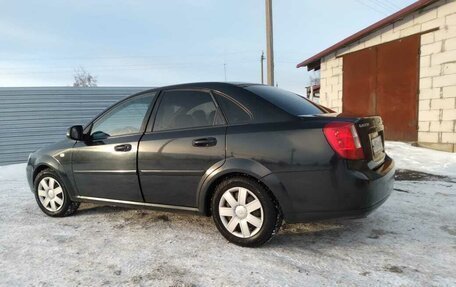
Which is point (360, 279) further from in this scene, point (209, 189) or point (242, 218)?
point (209, 189)

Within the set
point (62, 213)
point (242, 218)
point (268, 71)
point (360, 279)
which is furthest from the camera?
point (268, 71)

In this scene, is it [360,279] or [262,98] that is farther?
[262,98]

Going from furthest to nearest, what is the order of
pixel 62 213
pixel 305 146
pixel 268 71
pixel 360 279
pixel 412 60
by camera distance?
pixel 268 71
pixel 412 60
pixel 62 213
pixel 305 146
pixel 360 279

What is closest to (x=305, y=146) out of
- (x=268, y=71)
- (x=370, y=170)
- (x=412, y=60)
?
(x=370, y=170)

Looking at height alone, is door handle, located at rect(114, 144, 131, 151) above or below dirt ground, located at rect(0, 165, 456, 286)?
above

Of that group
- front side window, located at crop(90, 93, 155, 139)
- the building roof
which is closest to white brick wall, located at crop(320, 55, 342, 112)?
the building roof

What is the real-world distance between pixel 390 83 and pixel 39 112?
10617mm

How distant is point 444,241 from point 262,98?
2.16 meters

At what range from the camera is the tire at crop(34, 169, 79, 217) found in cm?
473

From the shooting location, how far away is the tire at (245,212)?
3.35 m

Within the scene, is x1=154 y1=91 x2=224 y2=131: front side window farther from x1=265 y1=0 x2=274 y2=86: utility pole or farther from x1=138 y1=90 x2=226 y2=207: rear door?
x1=265 y1=0 x2=274 y2=86: utility pole

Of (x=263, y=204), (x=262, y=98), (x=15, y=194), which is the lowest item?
(x=15, y=194)

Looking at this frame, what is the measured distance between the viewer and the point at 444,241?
354cm

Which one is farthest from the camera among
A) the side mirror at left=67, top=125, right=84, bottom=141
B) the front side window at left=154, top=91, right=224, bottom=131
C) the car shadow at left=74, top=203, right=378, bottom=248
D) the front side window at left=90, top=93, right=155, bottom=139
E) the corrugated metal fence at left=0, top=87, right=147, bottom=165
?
the corrugated metal fence at left=0, top=87, right=147, bottom=165
